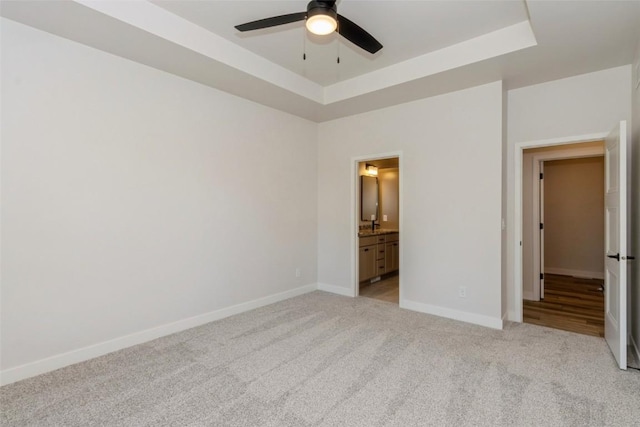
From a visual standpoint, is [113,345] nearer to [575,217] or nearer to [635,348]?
[635,348]

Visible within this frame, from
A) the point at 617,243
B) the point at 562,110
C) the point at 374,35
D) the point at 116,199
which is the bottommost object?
the point at 617,243

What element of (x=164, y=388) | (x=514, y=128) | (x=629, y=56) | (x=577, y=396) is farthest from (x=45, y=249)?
(x=629, y=56)

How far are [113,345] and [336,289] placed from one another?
292 centimetres

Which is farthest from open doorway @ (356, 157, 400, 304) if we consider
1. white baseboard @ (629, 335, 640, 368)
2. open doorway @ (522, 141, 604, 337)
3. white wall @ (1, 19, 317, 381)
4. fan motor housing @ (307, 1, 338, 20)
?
fan motor housing @ (307, 1, 338, 20)

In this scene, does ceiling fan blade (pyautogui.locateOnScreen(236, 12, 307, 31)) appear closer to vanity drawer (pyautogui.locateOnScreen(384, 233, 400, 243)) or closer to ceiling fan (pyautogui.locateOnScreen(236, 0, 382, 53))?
ceiling fan (pyautogui.locateOnScreen(236, 0, 382, 53))

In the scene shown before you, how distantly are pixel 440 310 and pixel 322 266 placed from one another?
1898 millimetres

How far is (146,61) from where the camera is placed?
2.99 m

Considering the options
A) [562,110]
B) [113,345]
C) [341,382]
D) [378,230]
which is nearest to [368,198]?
[378,230]

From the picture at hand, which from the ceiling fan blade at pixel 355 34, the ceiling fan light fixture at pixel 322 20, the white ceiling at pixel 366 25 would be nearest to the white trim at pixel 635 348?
the white ceiling at pixel 366 25

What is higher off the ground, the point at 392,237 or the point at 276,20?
the point at 276,20

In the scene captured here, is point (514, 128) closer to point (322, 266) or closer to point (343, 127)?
point (343, 127)

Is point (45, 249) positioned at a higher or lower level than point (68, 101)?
lower

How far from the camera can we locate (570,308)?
413 cm

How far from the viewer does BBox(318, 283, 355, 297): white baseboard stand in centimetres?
472
